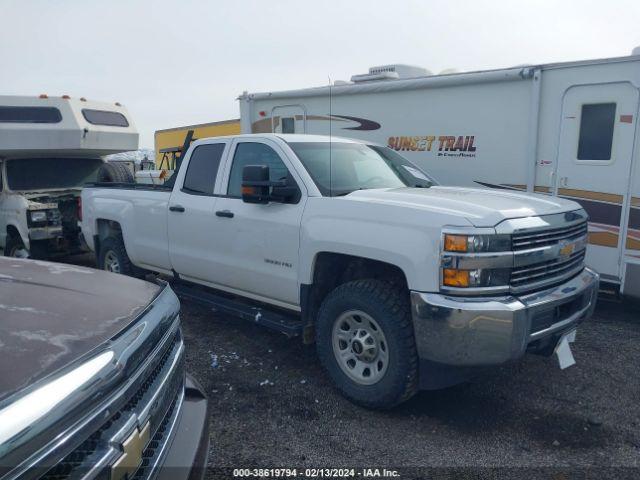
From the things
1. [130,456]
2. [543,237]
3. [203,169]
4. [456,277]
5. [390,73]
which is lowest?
[130,456]

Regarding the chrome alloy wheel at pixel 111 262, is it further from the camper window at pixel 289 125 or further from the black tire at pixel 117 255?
the camper window at pixel 289 125

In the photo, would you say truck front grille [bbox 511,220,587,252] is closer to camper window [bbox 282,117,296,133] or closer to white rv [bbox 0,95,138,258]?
camper window [bbox 282,117,296,133]

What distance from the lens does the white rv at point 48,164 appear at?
7773 millimetres

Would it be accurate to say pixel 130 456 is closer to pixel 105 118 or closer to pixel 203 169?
pixel 203 169

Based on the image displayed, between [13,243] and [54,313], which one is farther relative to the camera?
[13,243]

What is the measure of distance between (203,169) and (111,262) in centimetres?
219

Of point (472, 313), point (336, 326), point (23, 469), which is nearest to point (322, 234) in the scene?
point (336, 326)

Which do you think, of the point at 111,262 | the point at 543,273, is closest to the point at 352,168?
the point at 543,273

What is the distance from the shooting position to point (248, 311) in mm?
4602

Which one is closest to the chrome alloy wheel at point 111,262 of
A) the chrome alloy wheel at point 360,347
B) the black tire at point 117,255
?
the black tire at point 117,255

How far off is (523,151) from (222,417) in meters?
4.63

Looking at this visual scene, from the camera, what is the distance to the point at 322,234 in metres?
3.91

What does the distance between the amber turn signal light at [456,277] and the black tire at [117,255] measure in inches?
162

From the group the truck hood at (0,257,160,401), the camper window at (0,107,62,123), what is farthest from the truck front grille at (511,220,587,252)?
the camper window at (0,107,62,123)
